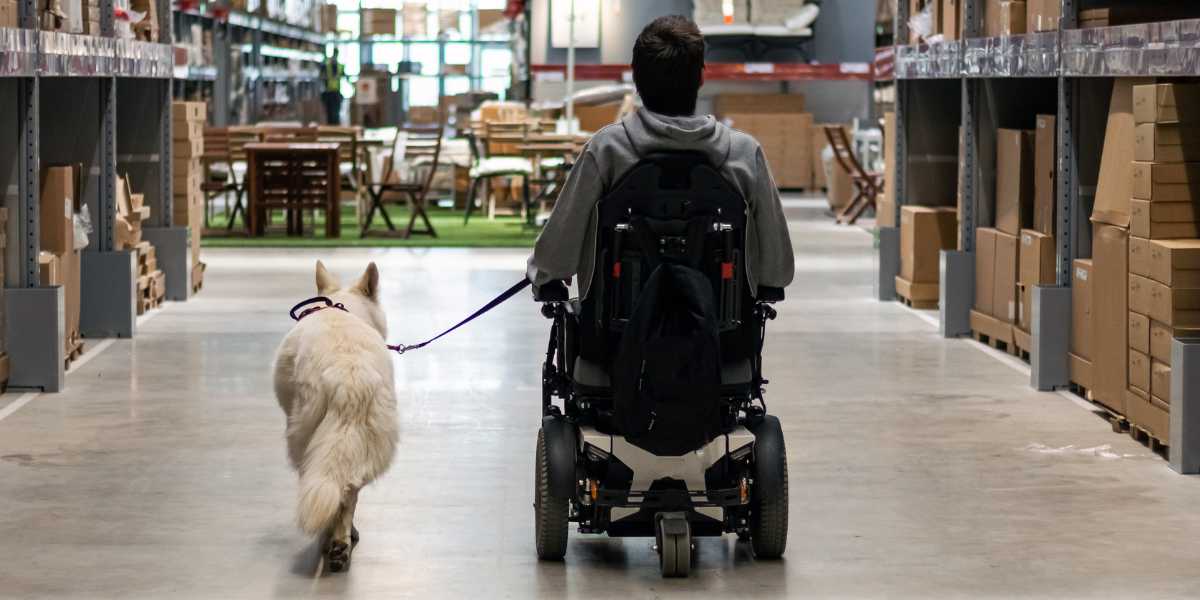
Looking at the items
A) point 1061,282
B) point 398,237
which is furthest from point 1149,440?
point 398,237

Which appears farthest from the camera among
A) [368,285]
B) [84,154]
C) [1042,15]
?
[84,154]

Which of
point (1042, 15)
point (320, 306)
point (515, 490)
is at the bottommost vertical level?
point (515, 490)

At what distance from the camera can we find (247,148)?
1468cm

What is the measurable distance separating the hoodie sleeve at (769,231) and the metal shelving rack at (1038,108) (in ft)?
7.06

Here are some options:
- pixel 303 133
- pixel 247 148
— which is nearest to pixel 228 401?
pixel 247 148

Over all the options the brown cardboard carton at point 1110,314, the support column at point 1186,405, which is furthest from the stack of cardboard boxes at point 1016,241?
the support column at point 1186,405

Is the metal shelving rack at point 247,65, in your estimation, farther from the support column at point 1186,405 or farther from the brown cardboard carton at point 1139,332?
the support column at point 1186,405

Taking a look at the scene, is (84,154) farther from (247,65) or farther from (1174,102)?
(247,65)

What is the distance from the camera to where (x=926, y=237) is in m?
10.3

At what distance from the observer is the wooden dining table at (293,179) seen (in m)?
14.8

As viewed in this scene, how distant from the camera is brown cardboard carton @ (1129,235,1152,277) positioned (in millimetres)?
6234

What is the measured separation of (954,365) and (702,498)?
4.23 metres

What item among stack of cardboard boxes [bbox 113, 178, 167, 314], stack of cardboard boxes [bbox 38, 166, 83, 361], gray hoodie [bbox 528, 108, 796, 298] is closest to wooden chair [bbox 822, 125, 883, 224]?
stack of cardboard boxes [bbox 113, 178, 167, 314]

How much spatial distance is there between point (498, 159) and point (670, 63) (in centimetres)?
1239
